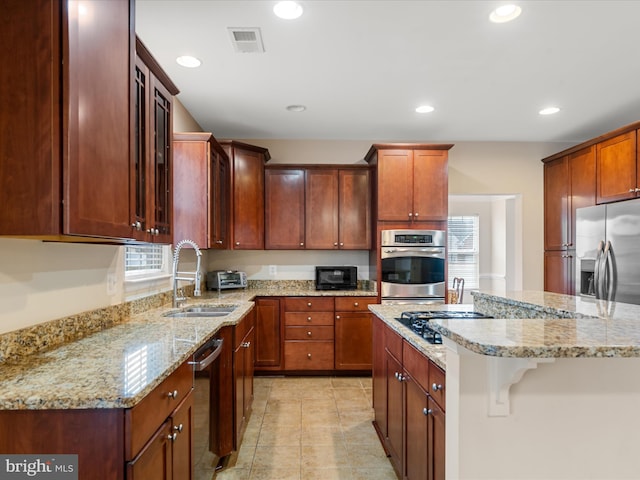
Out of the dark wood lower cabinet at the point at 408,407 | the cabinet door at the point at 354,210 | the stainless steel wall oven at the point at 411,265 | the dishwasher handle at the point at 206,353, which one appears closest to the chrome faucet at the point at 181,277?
the dishwasher handle at the point at 206,353

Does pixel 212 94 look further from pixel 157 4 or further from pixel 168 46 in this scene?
pixel 157 4

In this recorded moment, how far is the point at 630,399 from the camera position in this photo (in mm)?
1120

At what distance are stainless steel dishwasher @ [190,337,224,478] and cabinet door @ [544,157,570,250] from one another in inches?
154

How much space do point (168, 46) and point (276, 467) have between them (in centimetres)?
274

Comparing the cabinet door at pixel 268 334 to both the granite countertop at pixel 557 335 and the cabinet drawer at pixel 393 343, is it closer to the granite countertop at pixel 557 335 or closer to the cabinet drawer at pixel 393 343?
the cabinet drawer at pixel 393 343

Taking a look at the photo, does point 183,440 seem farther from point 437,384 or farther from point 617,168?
point 617,168

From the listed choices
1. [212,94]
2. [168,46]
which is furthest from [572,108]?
[168,46]

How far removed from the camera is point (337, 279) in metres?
4.29

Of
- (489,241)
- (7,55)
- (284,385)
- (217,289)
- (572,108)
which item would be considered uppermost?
(572,108)

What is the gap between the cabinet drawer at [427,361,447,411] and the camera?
142cm

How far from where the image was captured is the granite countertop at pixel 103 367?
1.03m

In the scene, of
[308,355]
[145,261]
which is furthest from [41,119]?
[308,355]

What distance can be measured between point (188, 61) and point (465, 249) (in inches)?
197

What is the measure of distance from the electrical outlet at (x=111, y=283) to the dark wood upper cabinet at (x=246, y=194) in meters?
1.80
